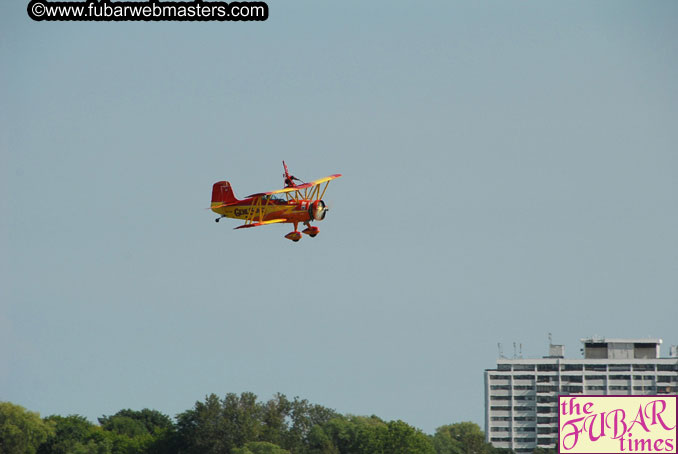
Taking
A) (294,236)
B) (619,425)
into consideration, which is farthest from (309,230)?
(619,425)

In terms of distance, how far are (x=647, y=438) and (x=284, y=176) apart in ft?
119

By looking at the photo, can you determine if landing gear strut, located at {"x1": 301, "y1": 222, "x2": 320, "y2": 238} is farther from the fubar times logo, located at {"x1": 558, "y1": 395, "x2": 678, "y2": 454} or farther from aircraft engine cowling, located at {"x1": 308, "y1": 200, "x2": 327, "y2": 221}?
the fubar times logo, located at {"x1": 558, "y1": 395, "x2": 678, "y2": 454}

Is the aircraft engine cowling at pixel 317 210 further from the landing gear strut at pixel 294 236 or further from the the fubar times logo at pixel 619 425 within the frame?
the the fubar times logo at pixel 619 425

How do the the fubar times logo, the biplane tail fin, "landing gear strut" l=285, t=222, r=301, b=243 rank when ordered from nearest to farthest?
the the fubar times logo < "landing gear strut" l=285, t=222, r=301, b=243 < the biplane tail fin

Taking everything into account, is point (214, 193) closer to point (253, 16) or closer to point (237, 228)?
point (237, 228)

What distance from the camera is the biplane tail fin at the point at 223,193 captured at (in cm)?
11313

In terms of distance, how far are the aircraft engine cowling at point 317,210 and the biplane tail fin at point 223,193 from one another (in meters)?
9.02

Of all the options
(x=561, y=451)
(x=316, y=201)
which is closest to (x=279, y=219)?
(x=316, y=201)

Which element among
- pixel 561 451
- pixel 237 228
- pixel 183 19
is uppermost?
pixel 183 19

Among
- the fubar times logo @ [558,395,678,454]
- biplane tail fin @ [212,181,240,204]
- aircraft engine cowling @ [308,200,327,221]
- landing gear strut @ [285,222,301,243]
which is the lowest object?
the fubar times logo @ [558,395,678,454]

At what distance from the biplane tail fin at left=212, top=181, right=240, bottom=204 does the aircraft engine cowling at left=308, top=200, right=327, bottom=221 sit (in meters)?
9.02

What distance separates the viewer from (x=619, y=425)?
3797 inches

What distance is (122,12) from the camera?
3797 inches

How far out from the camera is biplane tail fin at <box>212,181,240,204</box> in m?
113
